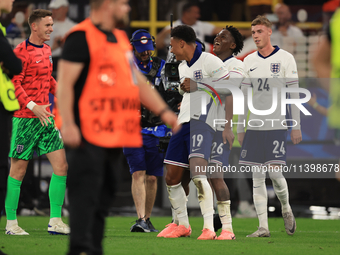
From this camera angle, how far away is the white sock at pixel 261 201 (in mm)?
6277

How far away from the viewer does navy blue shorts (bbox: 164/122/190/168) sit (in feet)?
19.1

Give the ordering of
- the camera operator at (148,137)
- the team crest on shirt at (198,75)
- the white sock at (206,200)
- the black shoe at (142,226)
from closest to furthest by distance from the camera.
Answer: the white sock at (206,200) < the team crest on shirt at (198,75) < the black shoe at (142,226) < the camera operator at (148,137)

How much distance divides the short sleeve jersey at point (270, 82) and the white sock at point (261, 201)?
24.0 inches

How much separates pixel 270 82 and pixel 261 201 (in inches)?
50.8

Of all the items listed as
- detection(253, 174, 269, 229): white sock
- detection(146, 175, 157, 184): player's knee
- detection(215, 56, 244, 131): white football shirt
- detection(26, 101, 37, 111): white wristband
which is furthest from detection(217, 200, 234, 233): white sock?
detection(26, 101, 37, 111): white wristband

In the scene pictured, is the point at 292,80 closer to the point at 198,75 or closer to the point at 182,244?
the point at 198,75

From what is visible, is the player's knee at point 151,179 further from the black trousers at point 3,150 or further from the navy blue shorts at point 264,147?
the black trousers at point 3,150

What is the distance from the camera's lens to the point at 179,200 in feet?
19.7

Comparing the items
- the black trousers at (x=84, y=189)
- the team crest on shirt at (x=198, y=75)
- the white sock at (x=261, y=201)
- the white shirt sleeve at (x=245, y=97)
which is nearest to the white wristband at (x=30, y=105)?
the team crest on shirt at (x=198, y=75)

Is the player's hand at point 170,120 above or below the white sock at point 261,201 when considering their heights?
above

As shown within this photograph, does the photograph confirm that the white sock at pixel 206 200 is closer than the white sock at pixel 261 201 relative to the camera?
Yes

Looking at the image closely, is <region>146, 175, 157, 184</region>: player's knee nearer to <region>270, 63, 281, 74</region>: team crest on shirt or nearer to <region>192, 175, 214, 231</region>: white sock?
<region>192, 175, 214, 231</region>: white sock

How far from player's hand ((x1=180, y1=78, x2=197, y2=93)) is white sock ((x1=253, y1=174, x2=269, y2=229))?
1316 millimetres

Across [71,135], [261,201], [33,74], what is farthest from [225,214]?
[71,135]
